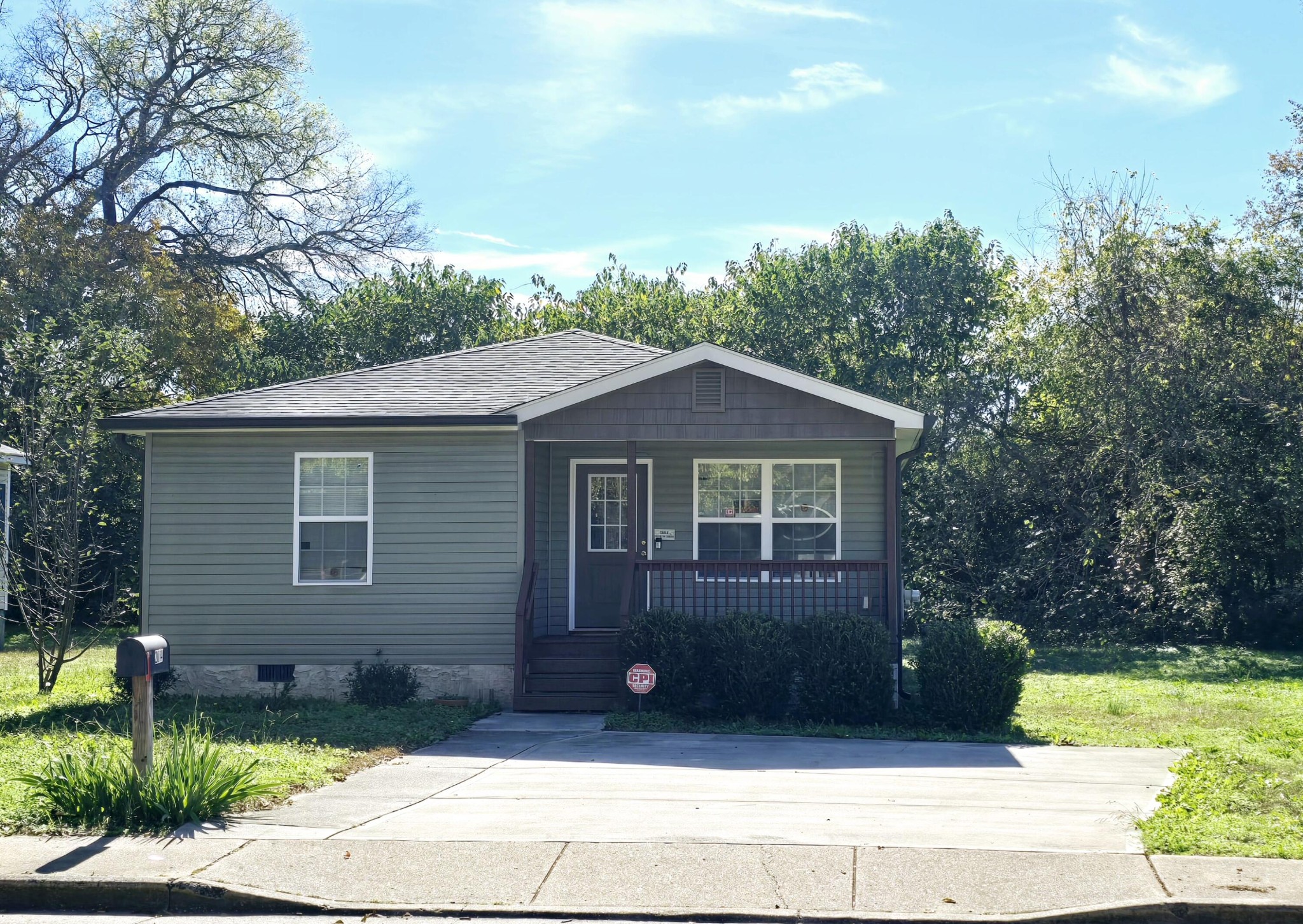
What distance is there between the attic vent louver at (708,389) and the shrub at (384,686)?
14.0 feet

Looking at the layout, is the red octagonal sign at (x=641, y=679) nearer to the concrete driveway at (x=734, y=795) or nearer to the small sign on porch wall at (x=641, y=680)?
the small sign on porch wall at (x=641, y=680)

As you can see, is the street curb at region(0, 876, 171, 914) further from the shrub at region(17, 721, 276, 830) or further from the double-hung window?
the double-hung window

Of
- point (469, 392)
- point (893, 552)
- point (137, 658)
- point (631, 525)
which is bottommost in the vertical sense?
point (137, 658)

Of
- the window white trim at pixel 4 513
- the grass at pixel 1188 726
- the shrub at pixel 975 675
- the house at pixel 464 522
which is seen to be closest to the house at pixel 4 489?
the window white trim at pixel 4 513

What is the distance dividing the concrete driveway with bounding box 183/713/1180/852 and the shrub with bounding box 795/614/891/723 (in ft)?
2.95

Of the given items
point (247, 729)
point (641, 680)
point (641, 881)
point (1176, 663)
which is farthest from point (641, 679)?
point (1176, 663)

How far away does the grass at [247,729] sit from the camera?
8773 mm

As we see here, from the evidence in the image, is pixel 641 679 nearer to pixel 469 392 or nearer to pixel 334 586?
pixel 334 586

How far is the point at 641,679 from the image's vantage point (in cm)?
1218

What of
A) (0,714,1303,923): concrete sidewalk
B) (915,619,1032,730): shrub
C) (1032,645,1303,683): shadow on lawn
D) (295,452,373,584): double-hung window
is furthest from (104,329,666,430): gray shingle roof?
(1032,645,1303,683): shadow on lawn

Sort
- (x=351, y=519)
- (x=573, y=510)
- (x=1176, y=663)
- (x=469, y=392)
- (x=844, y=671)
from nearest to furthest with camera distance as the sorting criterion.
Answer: (x=844, y=671), (x=351, y=519), (x=469, y=392), (x=573, y=510), (x=1176, y=663)

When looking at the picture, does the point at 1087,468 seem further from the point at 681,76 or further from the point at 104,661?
the point at 104,661

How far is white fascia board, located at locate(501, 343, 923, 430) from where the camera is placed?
12.7m

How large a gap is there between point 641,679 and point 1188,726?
18.1 feet
